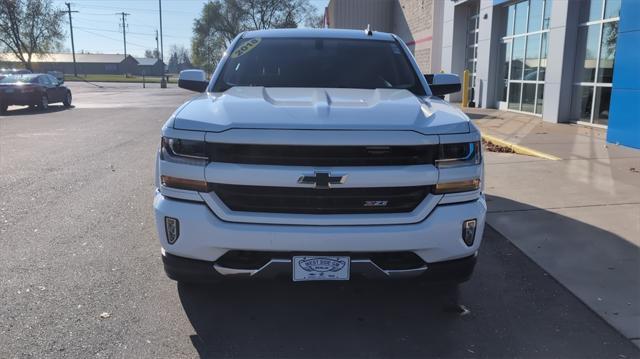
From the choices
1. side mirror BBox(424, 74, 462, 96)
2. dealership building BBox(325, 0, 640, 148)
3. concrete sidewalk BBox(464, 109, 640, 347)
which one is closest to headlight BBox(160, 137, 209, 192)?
side mirror BBox(424, 74, 462, 96)

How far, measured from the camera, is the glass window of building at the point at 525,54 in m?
14.9

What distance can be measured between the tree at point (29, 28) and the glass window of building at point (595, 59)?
5590 centimetres

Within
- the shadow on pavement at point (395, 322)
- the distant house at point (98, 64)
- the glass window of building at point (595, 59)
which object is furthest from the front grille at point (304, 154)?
the distant house at point (98, 64)

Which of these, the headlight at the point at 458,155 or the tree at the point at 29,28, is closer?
the headlight at the point at 458,155

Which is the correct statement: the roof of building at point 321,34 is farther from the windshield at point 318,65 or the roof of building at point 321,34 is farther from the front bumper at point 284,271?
the front bumper at point 284,271

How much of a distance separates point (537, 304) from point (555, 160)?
548cm

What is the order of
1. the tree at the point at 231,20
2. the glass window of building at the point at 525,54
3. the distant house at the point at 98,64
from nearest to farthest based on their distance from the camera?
1. the glass window of building at the point at 525,54
2. the tree at the point at 231,20
3. the distant house at the point at 98,64

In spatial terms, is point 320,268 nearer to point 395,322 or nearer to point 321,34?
point 395,322

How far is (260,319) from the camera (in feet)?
11.4

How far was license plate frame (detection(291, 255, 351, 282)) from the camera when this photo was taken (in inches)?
117

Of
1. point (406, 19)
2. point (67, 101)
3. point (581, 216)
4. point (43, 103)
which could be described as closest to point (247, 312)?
point (581, 216)

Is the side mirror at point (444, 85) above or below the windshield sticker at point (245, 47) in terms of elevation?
below

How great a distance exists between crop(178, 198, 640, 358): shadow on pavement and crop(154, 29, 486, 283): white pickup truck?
242mm

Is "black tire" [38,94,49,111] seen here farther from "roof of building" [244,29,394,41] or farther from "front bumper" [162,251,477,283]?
"front bumper" [162,251,477,283]
